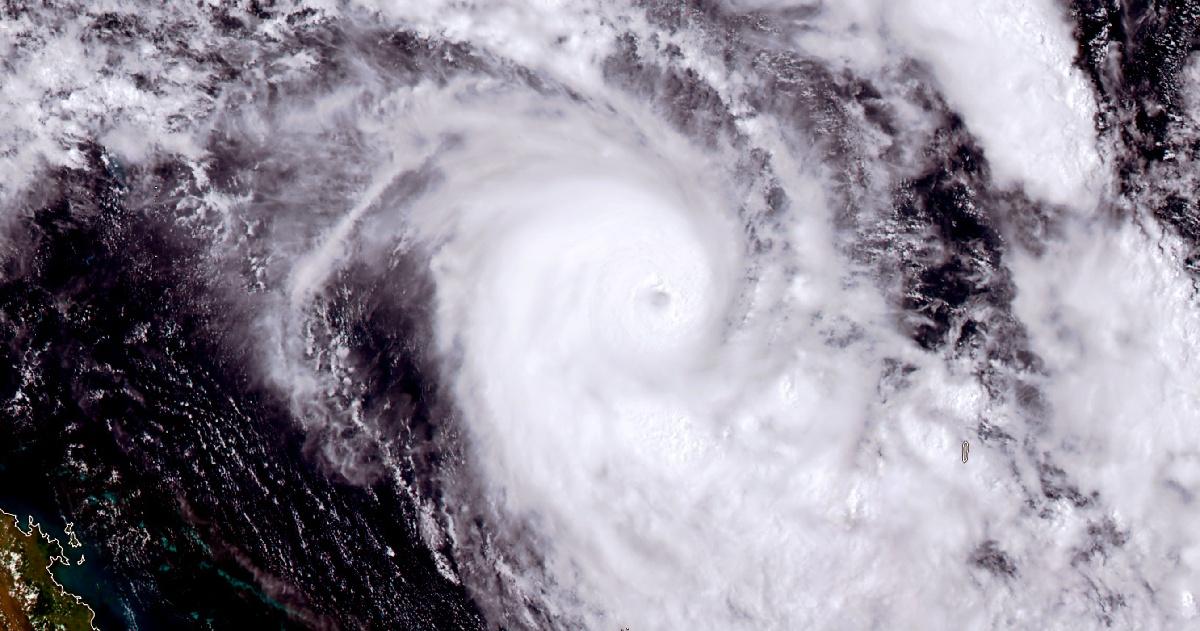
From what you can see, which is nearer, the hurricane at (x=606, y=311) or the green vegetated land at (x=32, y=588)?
the hurricane at (x=606, y=311)

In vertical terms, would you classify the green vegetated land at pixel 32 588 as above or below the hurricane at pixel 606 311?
below

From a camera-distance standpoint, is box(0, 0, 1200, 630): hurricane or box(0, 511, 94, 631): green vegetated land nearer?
box(0, 0, 1200, 630): hurricane

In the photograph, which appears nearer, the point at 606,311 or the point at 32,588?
the point at 606,311

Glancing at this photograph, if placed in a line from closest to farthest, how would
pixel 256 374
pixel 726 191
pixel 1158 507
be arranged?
1. pixel 1158 507
2. pixel 726 191
3. pixel 256 374

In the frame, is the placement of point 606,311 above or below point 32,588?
above

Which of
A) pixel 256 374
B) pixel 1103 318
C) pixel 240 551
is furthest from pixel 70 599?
pixel 1103 318

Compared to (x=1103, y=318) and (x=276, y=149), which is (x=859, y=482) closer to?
(x=1103, y=318)

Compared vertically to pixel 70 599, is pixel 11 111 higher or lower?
higher

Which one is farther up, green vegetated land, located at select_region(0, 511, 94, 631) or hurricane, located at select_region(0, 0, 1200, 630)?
hurricane, located at select_region(0, 0, 1200, 630)
